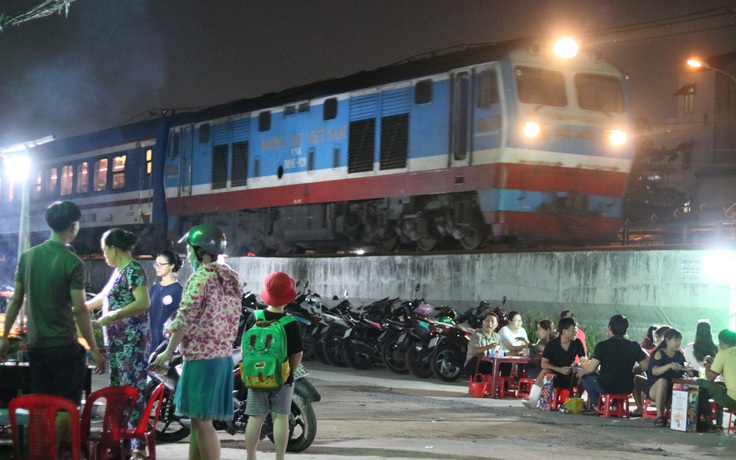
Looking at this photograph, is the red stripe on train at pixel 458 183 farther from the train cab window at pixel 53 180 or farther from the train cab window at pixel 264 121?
the train cab window at pixel 53 180

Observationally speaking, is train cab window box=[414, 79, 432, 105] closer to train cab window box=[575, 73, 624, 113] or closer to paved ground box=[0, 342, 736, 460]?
train cab window box=[575, 73, 624, 113]

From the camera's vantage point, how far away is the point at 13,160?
789 inches

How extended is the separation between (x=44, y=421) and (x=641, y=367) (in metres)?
7.79

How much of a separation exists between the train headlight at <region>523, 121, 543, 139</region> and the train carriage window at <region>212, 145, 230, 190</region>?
934cm

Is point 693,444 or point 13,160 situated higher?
point 13,160

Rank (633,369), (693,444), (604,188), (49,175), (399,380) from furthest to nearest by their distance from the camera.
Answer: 1. (49,175)
2. (604,188)
3. (399,380)
4. (633,369)
5. (693,444)

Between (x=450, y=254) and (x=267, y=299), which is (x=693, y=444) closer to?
(x=267, y=299)

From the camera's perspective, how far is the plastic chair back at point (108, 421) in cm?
669

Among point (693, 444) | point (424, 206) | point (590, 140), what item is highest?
point (590, 140)

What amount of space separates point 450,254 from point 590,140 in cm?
323

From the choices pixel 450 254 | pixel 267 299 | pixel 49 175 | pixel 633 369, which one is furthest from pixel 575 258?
pixel 49 175

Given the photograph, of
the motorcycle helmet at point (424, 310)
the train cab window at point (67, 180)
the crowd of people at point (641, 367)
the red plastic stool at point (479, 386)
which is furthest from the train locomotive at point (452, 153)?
the train cab window at point (67, 180)

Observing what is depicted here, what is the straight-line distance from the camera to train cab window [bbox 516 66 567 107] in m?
18.3

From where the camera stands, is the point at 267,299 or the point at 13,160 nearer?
the point at 267,299
